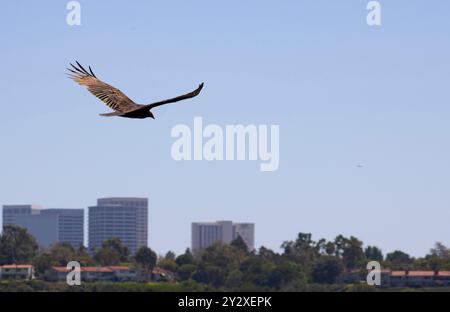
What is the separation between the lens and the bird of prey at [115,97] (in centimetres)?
4602

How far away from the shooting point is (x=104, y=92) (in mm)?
51219

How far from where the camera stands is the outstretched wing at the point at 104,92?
1923 inches

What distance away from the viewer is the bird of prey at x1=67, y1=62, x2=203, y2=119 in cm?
4602

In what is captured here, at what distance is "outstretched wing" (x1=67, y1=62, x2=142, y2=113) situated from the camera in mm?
48844

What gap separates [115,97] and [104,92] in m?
1.31

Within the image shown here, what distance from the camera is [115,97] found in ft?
164
